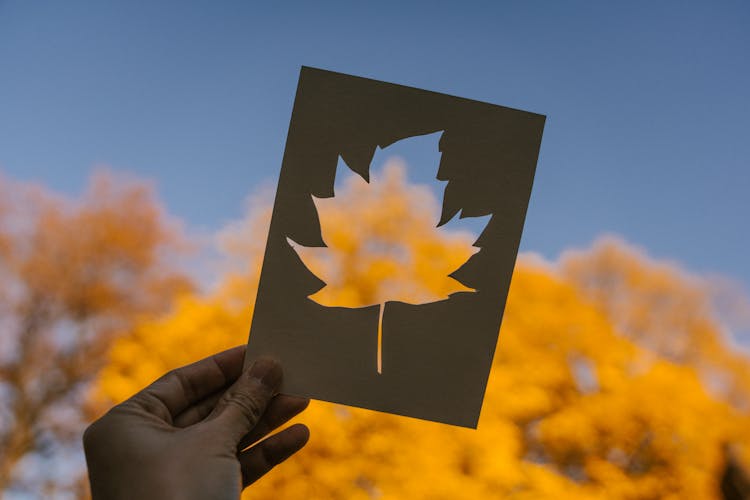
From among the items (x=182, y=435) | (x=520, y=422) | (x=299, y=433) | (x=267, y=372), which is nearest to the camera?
(x=182, y=435)

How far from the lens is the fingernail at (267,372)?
2.61 ft

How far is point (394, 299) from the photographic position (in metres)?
0.88

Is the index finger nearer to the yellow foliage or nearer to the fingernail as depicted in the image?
the fingernail

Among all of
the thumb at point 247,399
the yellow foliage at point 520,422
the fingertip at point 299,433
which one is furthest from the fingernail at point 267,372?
the yellow foliage at point 520,422

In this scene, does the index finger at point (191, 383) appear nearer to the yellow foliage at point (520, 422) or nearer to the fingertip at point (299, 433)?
the fingertip at point (299, 433)

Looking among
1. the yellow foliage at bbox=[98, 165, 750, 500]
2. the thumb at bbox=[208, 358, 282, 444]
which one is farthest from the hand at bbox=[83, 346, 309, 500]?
the yellow foliage at bbox=[98, 165, 750, 500]

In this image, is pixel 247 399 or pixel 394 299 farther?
A: pixel 394 299

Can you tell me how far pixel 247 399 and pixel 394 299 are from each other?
237mm

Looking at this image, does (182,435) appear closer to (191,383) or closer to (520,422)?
(191,383)

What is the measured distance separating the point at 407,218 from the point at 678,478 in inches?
55.2

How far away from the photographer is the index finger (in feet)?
2.53

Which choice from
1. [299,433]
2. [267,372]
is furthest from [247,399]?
[299,433]

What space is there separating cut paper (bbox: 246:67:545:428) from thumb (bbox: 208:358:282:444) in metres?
0.02

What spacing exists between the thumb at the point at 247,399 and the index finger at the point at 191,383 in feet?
0.21
